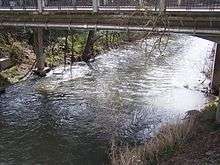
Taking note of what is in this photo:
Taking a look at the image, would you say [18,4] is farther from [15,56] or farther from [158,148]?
[158,148]

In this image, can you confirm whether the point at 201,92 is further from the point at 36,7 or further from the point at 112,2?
the point at 36,7

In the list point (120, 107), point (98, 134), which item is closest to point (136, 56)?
point (120, 107)

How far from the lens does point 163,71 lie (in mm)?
31203

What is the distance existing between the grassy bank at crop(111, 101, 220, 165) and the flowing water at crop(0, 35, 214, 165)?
5.52 ft

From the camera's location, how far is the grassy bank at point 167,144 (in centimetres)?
1554

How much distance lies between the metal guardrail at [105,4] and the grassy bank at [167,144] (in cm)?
523

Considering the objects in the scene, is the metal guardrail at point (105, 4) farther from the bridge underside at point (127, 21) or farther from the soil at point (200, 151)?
the soil at point (200, 151)

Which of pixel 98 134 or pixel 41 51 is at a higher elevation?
pixel 41 51

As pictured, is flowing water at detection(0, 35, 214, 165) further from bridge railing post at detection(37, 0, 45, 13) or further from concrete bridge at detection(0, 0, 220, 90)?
bridge railing post at detection(37, 0, 45, 13)

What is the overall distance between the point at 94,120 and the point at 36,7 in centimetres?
726

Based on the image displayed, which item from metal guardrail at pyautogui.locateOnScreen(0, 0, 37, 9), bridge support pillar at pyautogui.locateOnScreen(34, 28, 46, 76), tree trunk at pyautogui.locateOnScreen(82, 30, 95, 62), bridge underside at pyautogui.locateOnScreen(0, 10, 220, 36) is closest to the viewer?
bridge underside at pyautogui.locateOnScreen(0, 10, 220, 36)

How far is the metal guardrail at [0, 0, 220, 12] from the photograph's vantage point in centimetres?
1881

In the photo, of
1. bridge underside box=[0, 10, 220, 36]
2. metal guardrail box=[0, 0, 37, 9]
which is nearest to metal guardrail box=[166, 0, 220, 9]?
bridge underside box=[0, 10, 220, 36]

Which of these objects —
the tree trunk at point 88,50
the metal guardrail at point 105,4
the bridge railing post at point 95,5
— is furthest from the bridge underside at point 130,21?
the tree trunk at point 88,50
